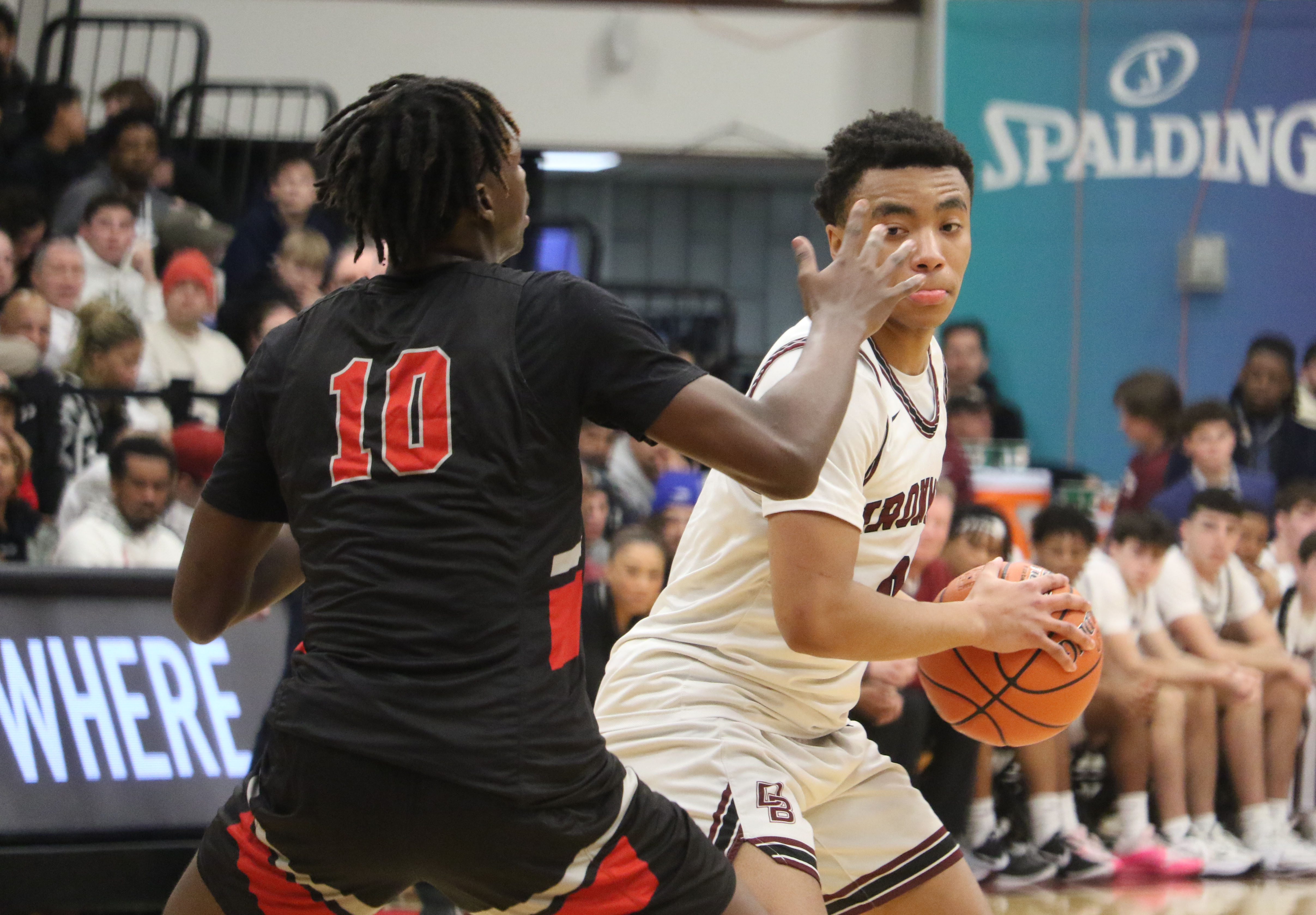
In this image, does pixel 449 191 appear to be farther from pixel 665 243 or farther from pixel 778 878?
pixel 665 243

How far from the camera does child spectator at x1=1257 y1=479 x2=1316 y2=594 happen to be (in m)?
7.20

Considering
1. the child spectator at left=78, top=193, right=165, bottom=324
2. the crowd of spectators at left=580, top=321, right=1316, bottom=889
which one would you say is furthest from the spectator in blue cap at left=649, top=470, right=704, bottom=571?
the child spectator at left=78, top=193, right=165, bottom=324

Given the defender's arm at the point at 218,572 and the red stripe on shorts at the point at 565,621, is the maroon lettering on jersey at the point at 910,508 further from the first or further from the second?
the defender's arm at the point at 218,572

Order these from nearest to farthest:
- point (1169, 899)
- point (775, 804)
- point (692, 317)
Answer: point (775, 804), point (1169, 899), point (692, 317)

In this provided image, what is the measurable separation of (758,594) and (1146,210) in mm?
7981

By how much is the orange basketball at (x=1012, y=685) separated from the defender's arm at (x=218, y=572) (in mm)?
1265

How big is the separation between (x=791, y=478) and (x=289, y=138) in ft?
28.1

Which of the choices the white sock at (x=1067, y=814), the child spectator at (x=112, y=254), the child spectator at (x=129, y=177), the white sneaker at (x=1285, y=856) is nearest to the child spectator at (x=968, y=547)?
the white sock at (x=1067, y=814)

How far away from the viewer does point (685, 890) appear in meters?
2.16

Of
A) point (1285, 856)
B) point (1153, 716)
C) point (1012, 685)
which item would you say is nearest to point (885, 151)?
point (1012, 685)

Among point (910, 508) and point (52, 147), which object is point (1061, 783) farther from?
point (52, 147)

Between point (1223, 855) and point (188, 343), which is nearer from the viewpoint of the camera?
point (1223, 855)

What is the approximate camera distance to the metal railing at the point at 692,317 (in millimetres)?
10000

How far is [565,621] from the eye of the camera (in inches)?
84.7
